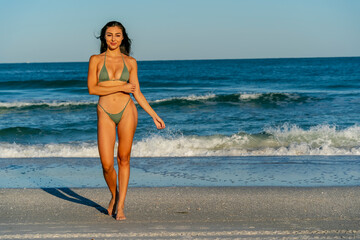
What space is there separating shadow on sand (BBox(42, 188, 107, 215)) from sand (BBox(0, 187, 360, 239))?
11mm

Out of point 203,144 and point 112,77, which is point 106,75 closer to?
point 112,77

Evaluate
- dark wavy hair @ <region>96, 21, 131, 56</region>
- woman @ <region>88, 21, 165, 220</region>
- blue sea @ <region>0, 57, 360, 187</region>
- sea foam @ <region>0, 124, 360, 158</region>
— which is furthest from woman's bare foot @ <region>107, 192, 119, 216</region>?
sea foam @ <region>0, 124, 360, 158</region>

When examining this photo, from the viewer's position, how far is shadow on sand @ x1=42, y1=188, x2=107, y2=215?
5.05m

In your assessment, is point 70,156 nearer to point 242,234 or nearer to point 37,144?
point 37,144

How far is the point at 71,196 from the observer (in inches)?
219

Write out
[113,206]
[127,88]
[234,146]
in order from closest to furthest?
[127,88] < [113,206] < [234,146]

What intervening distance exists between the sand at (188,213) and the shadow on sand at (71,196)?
11mm

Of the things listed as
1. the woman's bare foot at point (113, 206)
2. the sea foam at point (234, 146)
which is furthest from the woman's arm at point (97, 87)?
the sea foam at point (234, 146)

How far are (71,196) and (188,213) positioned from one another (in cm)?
163

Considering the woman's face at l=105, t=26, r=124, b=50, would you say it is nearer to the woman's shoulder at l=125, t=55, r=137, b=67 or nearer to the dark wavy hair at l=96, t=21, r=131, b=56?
the dark wavy hair at l=96, t=21, r=131, b=56

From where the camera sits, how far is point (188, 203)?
5.10 meters

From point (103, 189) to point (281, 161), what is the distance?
11.7 feet

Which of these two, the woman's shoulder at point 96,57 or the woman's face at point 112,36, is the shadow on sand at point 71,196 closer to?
the woman's shoulder at point 96,57

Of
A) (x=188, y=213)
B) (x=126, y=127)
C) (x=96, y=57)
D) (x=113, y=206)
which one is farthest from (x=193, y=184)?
(x=96, y=57)
